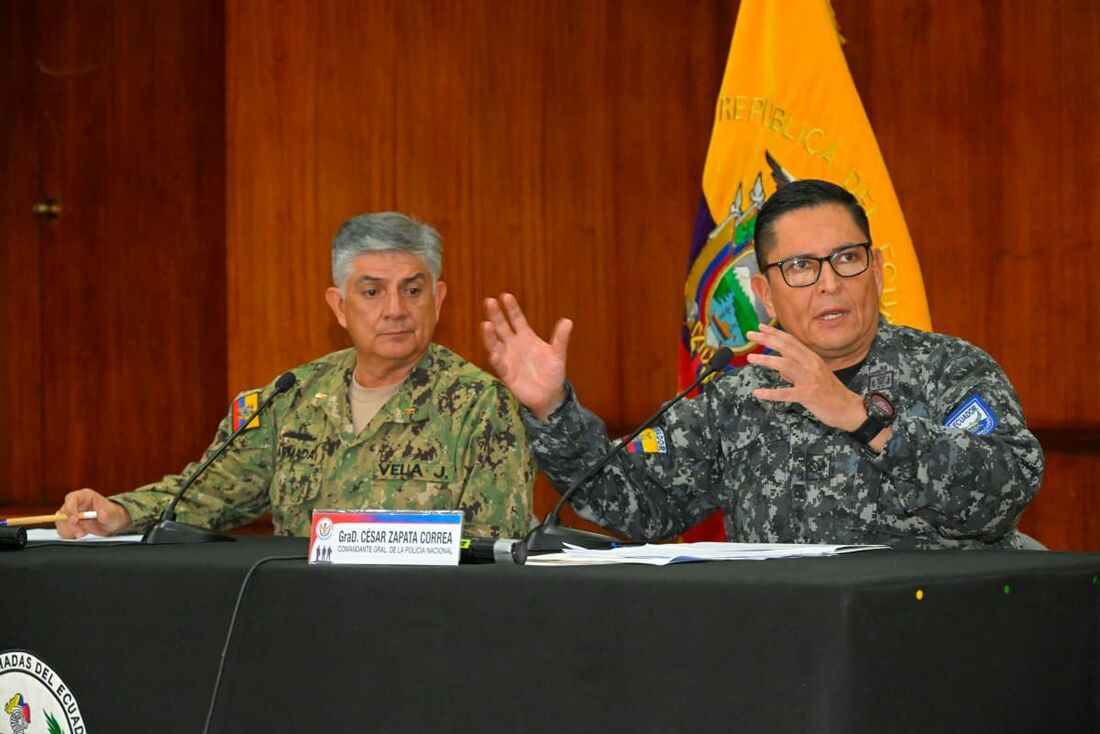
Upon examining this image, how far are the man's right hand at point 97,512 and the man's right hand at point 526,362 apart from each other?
0.82 metres

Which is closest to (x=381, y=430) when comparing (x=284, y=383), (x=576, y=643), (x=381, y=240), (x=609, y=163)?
(x=381, y=240)

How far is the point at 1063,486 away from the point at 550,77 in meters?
2.03

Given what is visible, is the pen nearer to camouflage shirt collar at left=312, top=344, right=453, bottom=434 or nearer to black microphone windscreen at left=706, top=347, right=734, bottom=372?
camouflage shirt collar at left=312, top=344, right=453, bottom=434

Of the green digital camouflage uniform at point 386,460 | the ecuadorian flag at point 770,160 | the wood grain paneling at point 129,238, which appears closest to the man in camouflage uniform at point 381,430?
the green digital camouflage uniform at point 386,460

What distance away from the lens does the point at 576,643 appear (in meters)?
1.50

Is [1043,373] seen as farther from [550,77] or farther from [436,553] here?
[436,553]

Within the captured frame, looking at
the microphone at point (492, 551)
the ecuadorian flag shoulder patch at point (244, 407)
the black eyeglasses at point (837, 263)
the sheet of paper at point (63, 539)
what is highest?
the black eyeglasses at point (837, 263)

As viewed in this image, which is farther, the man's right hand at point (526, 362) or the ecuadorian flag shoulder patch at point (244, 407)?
the ecuadorian flag shoulder patch at point (244, 407)

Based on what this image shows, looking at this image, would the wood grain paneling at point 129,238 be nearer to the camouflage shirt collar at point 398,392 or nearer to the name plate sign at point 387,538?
the camouflage shirt collar at point 398,392

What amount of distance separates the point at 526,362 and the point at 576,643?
0.81 meters

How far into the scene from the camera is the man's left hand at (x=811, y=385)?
1889 millimetres

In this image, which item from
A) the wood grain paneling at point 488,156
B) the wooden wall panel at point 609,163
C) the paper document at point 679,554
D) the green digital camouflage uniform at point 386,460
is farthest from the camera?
the wood grain paneling at point 488,156

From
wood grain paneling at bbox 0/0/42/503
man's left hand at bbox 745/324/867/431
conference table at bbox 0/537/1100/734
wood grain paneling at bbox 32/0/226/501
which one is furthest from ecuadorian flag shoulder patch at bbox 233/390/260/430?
wood grain paneling at bbox 0/0/42/503

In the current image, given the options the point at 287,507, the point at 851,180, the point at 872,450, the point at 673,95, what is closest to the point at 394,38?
the point at 673,95
